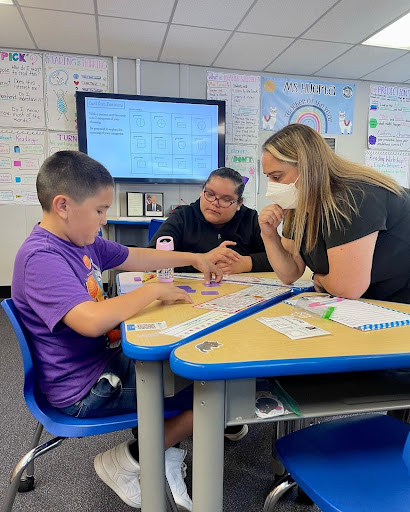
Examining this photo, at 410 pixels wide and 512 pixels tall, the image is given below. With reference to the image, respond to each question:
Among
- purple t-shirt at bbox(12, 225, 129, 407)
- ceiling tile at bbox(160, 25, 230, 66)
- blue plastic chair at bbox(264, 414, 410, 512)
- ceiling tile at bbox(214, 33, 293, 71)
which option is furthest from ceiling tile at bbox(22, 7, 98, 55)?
blue plastic chair at bbox(264, 414, 410, 512)

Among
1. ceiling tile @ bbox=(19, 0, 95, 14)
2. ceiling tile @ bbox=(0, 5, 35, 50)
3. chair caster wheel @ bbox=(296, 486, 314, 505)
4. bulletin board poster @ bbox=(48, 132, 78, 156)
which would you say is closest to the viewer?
chair caster wheel @ bbox=(296, 486, 314, 505)

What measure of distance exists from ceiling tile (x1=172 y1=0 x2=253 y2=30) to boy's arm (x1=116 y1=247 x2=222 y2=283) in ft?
6.90

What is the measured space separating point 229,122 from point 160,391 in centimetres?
Result: 353

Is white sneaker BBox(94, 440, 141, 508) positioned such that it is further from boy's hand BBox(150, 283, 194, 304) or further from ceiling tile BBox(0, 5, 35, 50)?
ceiling tile BBox(0, 5, 35, 50)

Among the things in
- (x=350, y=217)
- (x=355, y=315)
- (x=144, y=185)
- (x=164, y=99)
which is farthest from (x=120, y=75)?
(x=355, y=315)

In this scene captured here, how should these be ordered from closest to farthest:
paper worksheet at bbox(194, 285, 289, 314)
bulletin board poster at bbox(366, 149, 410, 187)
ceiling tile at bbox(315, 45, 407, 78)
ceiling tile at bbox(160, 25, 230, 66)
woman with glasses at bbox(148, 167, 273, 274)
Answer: paper worksheet at bbox(194, 285, 289, 314), woman with glasses at bbox(148, 167, 273, 274), ceiling tile at bbox(160, 25, 230, 66), ceiling tile at bbox(315, 45, 407, 78), bulletin board poster at bbox(366, 149, 410, 187)

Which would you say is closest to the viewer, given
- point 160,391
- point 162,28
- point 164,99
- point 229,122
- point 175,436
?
point 160,391

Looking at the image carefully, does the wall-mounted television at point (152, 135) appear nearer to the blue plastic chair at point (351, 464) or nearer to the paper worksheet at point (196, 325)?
the paper worksheet at point (196, 325)

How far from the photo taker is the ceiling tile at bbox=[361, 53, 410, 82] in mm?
3576

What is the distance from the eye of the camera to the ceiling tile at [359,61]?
131 inches

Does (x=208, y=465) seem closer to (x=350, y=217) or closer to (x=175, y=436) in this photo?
(x=175, y=436)

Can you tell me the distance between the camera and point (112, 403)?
0.85 metres

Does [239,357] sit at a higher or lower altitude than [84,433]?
higher

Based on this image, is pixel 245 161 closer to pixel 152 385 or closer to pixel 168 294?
pixel 168 294
